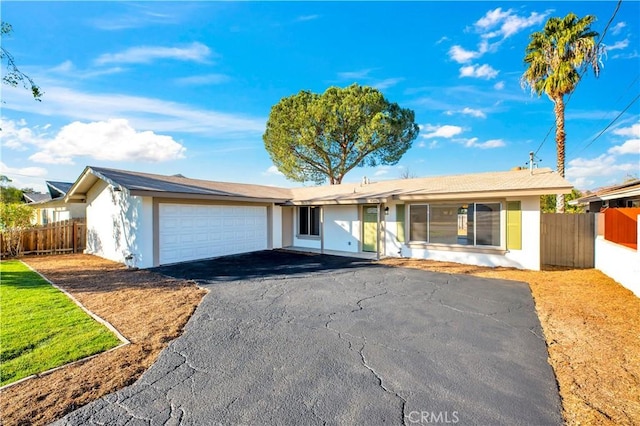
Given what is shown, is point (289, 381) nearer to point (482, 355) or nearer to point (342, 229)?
point (482, 355)

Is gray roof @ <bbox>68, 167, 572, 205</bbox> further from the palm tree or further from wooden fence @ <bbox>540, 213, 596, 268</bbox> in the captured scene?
the palm tree

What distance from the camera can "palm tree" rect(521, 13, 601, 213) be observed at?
12.3m

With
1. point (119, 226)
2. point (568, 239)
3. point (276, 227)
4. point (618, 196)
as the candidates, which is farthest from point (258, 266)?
point (618, 196)

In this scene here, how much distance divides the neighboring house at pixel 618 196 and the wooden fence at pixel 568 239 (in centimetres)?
108

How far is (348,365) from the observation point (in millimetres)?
3609

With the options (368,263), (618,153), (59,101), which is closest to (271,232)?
(368,263)

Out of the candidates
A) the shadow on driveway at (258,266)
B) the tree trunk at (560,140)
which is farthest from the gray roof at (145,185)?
the tree trunk at (560,140)

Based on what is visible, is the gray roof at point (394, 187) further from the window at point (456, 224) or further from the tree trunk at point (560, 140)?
the tree trunk at point (560, 140)

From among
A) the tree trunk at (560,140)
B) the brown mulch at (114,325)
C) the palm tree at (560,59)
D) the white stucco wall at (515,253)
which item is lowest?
the brown mulch at (114,325)

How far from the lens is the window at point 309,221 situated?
14852mm

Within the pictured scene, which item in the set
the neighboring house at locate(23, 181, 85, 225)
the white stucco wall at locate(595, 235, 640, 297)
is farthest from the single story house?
the neighboring house at locate(23, 181, 85, 225)

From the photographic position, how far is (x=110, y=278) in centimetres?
834

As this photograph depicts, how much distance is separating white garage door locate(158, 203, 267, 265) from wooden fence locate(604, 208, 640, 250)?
12.7 metres

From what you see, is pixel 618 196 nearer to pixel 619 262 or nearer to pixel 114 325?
pixel 619 262
